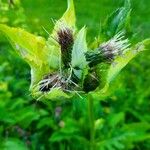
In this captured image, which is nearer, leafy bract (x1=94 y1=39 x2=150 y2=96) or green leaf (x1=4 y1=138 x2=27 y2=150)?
leafy bract (x1=94 y1=39 x2=150 y2=96)

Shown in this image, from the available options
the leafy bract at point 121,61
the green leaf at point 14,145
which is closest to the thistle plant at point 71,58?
the leafy bract at point 121,61

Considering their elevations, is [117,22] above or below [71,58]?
above

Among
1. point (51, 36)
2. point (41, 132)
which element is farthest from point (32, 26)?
point (51, 36)

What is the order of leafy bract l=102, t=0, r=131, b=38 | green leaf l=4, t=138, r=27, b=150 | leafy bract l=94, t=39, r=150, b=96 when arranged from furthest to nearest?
green leaf l=4, t=138, r=27, b=150 → leafy bract l=102, t=0, r=131, b=38 → leafy bract l=94, t=39, r=150, b=96

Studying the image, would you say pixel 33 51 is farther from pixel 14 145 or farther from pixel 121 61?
pixel 14 145

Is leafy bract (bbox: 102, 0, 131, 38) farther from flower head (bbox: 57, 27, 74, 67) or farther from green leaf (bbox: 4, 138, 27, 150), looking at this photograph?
green leaf (bbox: 4, 138, 27, 150)

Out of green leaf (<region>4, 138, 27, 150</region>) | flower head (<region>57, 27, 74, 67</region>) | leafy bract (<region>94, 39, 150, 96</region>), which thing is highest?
green leaf (<region>4, 138, 27, 150</region>)

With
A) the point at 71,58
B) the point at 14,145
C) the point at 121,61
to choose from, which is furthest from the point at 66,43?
the point at 14,145

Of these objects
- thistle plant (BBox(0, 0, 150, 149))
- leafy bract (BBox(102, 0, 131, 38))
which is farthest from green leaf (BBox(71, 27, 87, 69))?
leafy bract (BBox(102, 0, 131, 38))

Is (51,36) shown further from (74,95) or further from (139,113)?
(139,113)

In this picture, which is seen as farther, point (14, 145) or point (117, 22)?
point (14, 145)
